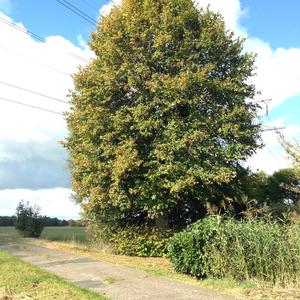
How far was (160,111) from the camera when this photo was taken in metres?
18.1

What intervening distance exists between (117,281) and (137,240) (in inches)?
306

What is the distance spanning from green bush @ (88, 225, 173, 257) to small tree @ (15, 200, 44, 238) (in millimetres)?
12143

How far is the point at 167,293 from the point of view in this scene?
33.1 ft

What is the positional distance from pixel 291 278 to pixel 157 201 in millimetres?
7917

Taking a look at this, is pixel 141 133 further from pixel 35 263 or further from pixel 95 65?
pixel 35 263

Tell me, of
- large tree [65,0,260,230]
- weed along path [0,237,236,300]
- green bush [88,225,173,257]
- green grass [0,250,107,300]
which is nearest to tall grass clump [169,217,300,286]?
weed along path [0,237,236,300]

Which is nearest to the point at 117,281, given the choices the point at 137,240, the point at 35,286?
the point at 35,286

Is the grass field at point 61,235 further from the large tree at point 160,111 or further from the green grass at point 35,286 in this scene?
the green grass at point 35,286

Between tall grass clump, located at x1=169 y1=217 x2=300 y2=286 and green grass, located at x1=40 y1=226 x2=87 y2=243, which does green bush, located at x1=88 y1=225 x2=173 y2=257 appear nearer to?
tall grass clump, located at x1=169 y1=217 x2=300 y2=286

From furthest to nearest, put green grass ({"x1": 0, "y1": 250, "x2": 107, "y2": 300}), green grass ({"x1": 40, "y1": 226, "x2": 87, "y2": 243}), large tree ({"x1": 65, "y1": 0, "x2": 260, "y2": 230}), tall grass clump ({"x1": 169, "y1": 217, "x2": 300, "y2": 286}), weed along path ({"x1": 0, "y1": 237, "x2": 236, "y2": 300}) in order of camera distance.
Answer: green grass ({"x1": 40, "y1": 226, "x2": 87, "y2": 243}), large tree ({"x1": 65, "y1": 0, "x2": 260, "y2": 230}), tall grass clump ({"x1": 169, "y1": 217, "x2": 300, "y2": 286}), weed along path ({"x1": 0, "y1": 237, "x2": 236, "y2": 300}), green grass ({"x1": 0, "y1": 250, "x2": 107, "y2": 300})

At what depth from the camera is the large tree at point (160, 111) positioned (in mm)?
17797

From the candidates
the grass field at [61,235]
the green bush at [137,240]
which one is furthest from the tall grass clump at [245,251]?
the grass field at [61,235]

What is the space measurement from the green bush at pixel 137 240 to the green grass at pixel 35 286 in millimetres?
6295

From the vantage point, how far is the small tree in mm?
32106
